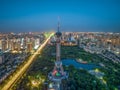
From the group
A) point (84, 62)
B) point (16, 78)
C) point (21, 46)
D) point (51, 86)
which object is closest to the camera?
point (51, 86)

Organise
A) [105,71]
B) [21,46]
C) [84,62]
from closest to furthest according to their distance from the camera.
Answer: [105,71] → [84,62] → [21,46]

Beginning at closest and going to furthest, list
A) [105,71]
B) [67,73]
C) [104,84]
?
[104,84] → [67,73] → [105,71]

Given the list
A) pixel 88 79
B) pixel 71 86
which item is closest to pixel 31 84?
pixel 71 86

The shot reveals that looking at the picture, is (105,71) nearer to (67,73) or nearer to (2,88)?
(67,73)

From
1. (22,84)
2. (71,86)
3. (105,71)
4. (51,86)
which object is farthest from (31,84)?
(105,71)

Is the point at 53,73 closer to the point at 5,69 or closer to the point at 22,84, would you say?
the point at 22,84

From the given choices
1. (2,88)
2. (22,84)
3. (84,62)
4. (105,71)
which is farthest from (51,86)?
(84,62)

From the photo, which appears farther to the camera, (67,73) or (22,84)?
(67,73)

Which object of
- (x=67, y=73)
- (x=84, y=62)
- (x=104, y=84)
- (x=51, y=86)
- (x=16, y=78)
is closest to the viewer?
(x=51, y=86)

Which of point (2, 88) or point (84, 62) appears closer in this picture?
point (2, 88)
